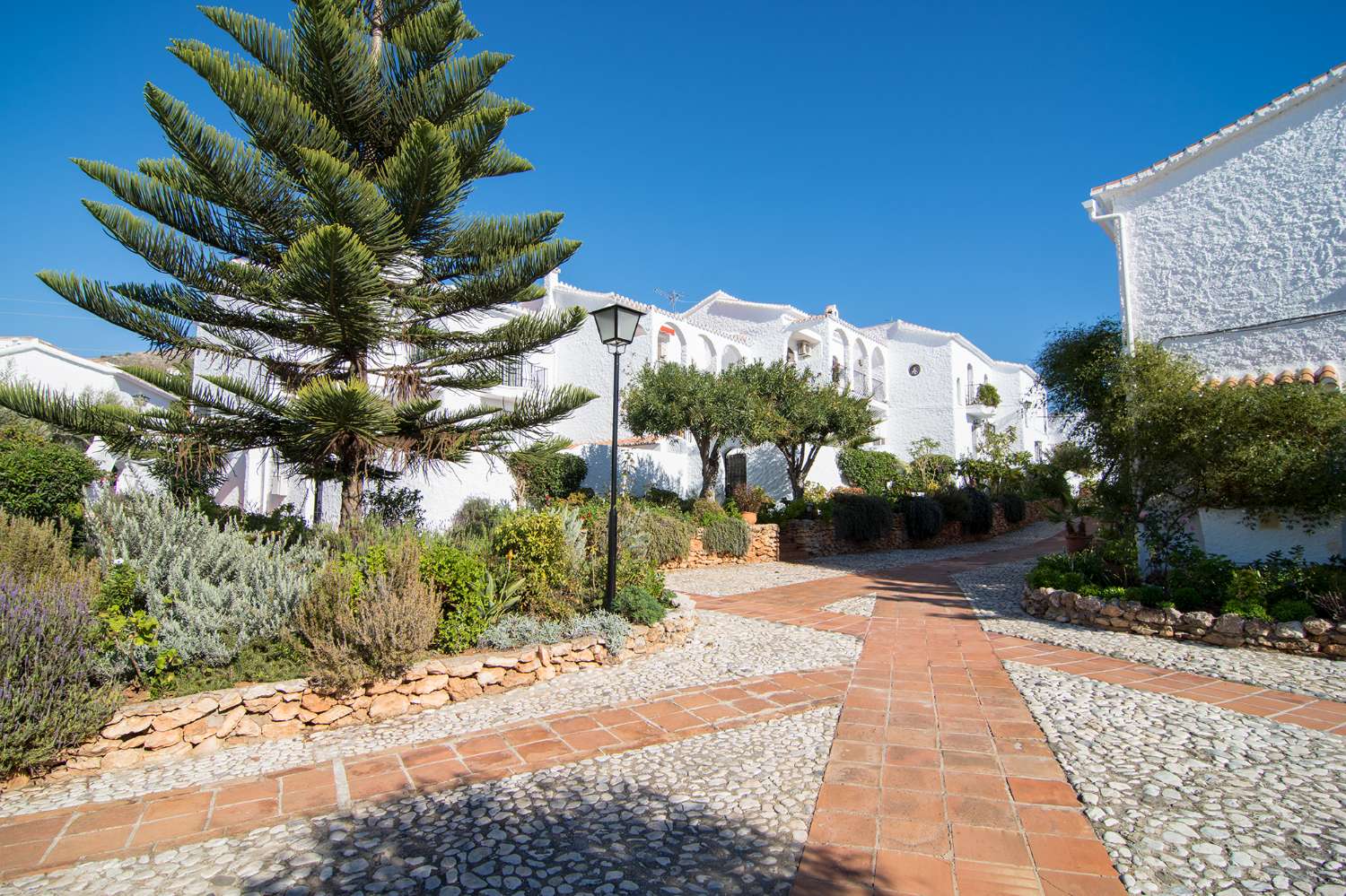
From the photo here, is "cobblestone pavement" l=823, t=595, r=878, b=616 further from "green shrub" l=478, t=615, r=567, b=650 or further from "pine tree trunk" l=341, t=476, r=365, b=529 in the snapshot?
"pine tree trunk" l=341, t=476, r=365, b=529

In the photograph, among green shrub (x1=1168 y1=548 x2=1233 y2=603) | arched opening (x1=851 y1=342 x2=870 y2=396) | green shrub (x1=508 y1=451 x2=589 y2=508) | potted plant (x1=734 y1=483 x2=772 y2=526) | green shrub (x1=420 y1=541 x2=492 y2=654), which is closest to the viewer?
green shrub (x1=420 y1=541 x2=492 y2=654)

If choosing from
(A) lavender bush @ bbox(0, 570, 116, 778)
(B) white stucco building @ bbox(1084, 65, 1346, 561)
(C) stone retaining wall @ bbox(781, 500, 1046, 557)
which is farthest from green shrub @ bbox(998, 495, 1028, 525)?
(A) lavender bush @ bbox(0, 570, 116, 778)

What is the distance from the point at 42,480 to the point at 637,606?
20.3 feet

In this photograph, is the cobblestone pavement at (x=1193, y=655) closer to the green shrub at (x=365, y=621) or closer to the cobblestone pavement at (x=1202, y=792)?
the cobblestone pavement at (x=1202, y=792)

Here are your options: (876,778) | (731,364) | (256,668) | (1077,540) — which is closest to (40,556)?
(256,668)

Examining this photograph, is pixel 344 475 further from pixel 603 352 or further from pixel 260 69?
pixel 603 352

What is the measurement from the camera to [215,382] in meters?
5.73

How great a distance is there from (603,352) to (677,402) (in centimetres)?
836

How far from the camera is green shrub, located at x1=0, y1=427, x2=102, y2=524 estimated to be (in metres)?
6.57

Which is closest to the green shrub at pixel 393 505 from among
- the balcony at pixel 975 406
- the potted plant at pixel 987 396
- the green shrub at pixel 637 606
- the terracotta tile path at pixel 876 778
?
the green shrub at pixel 637 606

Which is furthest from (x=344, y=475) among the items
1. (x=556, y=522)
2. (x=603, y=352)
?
(x=603, y=352)

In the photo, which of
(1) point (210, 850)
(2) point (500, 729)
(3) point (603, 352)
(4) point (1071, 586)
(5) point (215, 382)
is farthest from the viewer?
(3) point (603, 352)

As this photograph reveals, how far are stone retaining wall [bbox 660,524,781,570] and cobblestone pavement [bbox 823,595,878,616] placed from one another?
414 cm

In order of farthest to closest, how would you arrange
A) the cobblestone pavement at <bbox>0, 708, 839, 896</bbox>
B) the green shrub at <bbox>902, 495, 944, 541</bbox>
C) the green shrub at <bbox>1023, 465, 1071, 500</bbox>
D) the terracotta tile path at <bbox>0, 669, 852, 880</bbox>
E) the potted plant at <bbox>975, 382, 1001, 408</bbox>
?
1. the potted plant at <bbox>975, 382, 1001, 408</bbox>
2. the green shrub at <bbox>1023, 465, 1071, 500</bbox>
3. the green shrub at <bbox>902, 495, 944, 541</bbox>
4. the terracotta tile path at <bbox>0, 669, 852, 880</bbox>
5. the cobblestone pavement at <bbox>0, 708, 839, 896</bbox>
